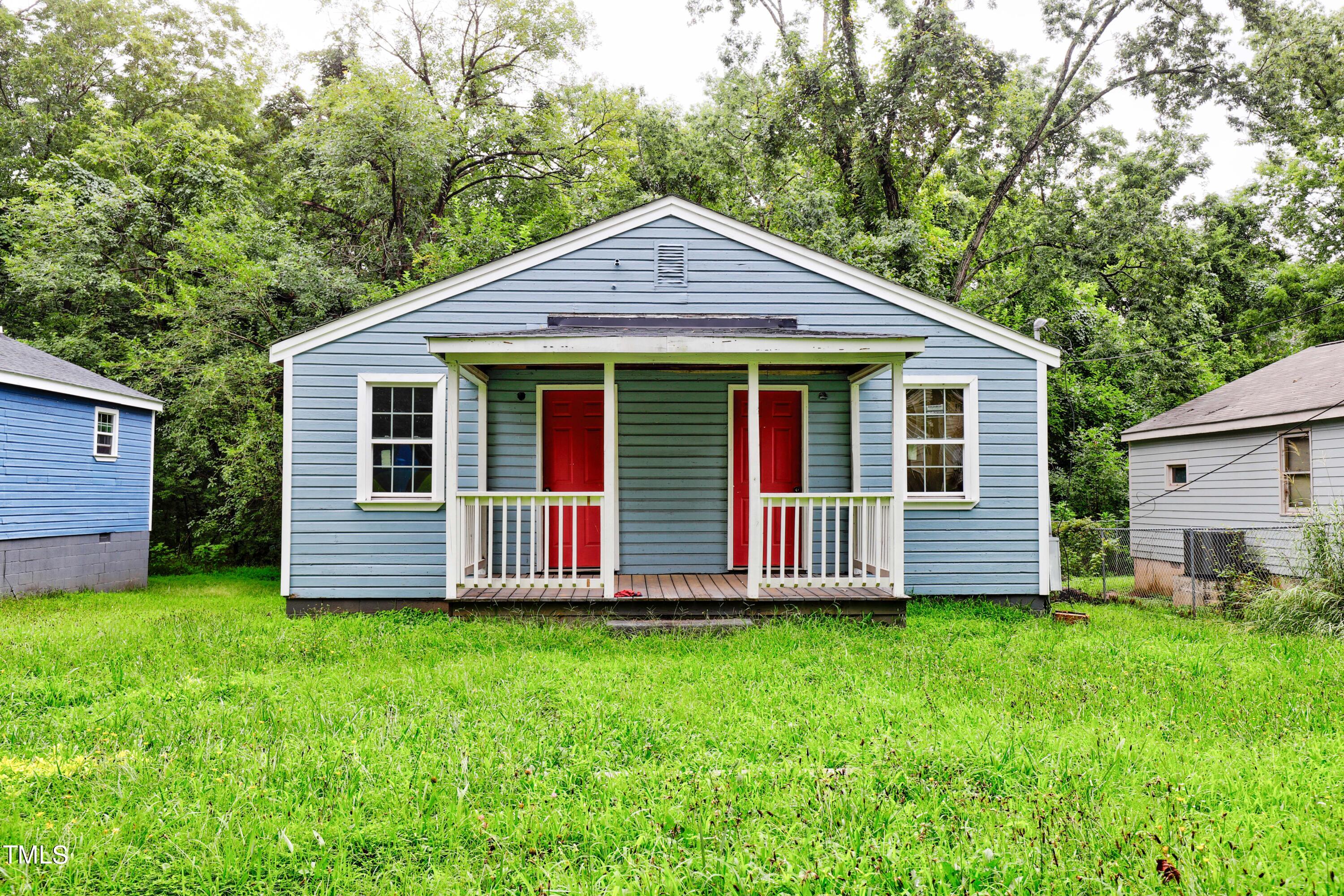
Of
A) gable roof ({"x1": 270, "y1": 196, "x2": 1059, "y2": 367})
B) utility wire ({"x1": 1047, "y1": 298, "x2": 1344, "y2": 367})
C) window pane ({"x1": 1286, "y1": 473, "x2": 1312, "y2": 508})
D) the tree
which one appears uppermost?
the tree

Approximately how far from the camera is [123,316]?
15.1 m

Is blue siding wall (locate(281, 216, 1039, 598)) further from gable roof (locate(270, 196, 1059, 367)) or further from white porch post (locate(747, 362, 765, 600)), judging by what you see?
white porch post (locate(747, 362, 765, 600))

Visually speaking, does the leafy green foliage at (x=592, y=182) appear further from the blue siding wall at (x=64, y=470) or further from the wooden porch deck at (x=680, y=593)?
the wooden porch deck at (x=680, y=593)

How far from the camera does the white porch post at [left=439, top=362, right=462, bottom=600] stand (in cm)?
678

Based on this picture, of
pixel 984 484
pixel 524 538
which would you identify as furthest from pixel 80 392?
pixel 984 484

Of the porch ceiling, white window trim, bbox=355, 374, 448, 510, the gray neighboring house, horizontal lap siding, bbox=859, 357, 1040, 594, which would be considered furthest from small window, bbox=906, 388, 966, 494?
white window trim, bbox=355, 374, 448, 510

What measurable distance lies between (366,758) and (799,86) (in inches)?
691

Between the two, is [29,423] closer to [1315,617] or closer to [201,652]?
[201,652]

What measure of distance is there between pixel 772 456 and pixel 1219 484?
27.3 ft

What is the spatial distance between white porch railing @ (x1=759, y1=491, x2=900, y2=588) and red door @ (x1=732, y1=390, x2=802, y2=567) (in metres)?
0.35

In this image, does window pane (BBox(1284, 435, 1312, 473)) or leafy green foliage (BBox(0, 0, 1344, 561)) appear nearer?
window pane (BBox(1284, 435, 1312, 473))

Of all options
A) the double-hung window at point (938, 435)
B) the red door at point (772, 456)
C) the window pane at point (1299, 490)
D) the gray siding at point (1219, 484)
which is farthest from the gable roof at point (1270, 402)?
the red door at point (772, 456)

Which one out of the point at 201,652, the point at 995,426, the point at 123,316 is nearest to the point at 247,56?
the point at 123,316

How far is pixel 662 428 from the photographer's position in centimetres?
846
